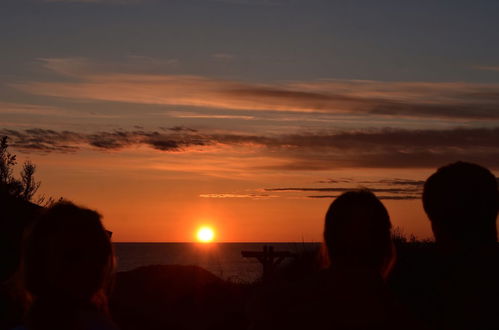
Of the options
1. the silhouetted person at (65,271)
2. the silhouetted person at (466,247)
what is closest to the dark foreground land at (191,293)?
the silhouetted person at (466,247)

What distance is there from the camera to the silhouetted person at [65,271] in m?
2.86

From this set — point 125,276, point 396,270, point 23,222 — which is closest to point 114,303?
point 125,276

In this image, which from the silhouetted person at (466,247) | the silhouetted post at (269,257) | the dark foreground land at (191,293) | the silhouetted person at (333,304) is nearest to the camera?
the silhouetted person at (333,304)

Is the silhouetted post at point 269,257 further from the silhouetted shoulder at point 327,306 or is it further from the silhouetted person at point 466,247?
the silhouetted shoulder at point 327,306

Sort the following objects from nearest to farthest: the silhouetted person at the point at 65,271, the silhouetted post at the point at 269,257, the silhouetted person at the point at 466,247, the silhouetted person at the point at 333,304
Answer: the silhouetted person at the point at 65,271
the silhouetted person at the point at 333,304
the silhouetted person at the point at 466,247
the silhouetted post at the point at 269,257

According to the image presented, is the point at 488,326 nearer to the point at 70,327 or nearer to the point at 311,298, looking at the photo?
the point at 311,298

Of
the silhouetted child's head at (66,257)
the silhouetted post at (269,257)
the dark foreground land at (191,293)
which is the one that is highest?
the silhouetted child's head at (66,257)

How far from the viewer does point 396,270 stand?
16.1m

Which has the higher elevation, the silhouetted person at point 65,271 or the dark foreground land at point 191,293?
the silhouetted person at point 65,271

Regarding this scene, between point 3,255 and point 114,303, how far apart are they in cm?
463

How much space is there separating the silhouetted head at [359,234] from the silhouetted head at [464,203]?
247mm

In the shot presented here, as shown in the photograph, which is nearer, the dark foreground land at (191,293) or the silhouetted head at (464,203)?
the silhouetted head at (464,203)

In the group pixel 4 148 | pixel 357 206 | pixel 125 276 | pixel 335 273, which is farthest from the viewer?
pixel 4 148

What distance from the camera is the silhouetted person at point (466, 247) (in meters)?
3.18
